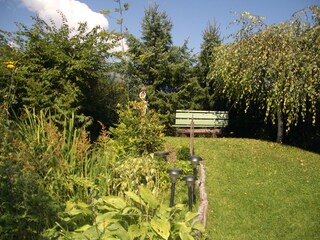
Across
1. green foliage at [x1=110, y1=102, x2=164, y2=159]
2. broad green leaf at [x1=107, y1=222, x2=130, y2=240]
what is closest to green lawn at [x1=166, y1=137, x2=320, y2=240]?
green foliage at [x1=110, y1=102, x2=164, y2=159]

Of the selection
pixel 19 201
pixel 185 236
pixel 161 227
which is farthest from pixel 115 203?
pixel 19 201

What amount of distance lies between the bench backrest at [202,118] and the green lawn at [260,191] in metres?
1.80

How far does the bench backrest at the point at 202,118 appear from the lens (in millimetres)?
9883

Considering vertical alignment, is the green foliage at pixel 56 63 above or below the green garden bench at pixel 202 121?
above

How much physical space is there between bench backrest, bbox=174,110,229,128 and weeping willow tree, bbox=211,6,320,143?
1.41m

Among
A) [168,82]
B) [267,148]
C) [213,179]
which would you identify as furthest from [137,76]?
[213,179]

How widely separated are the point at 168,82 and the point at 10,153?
29.3ft

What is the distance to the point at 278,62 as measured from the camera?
7.69 meters

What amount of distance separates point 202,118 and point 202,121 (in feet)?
0.36

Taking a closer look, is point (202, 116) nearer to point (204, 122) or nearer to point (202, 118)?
point (202, 118)

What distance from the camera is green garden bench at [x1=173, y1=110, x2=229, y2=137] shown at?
989 cm

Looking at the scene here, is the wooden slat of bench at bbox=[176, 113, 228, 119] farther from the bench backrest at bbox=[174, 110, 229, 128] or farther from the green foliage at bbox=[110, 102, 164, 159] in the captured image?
the green foliage at bbox=[110, 102, 164, 159]

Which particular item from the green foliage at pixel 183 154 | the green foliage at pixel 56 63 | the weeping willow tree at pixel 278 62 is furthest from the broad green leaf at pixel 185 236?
the weeping willow tree at pixel 278 62

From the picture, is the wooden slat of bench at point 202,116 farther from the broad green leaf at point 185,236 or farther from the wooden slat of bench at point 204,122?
the broad green leaf at point 185,236
